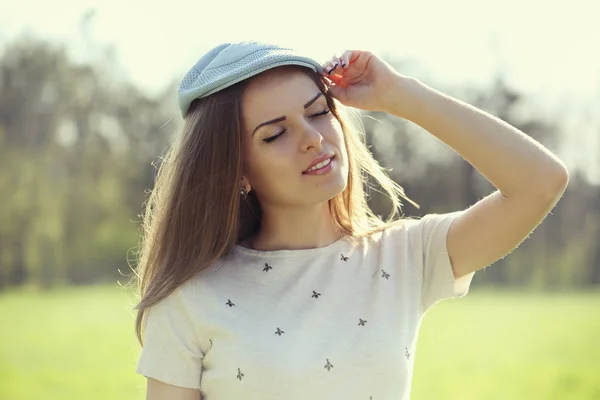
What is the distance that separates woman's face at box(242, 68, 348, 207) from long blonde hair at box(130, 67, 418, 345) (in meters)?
0.05

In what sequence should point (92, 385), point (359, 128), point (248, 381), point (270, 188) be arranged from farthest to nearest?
1. point (92, 385)
2. point (359, 128)
3. point (270, 188)
4. point (248, 381)

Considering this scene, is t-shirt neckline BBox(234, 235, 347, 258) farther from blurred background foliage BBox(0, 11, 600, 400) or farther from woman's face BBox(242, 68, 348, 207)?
blurred background foliage BBox(0, 11, 600, 400)

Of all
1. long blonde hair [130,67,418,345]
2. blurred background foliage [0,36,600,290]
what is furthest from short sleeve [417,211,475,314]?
blurred background foliage [0,36,600,290]

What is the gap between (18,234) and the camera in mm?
18922

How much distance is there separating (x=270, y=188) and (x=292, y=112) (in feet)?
0.86

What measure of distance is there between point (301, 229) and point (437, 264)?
0.44 metres

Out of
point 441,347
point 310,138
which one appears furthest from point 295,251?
point 441,347

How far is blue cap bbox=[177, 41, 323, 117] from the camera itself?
2.49 m

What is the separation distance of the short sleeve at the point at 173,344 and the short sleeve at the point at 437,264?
70 cm

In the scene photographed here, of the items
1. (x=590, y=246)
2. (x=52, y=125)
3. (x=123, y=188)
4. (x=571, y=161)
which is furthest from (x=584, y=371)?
(x=52, y=125)

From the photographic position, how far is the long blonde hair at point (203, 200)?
2.55 meters

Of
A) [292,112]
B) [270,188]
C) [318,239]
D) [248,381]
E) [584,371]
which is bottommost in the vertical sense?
[584,371]

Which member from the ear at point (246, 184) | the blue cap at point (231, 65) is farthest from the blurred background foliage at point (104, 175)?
the blue cap at point (231, 65)

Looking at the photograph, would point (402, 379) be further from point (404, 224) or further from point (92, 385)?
point (92, 385)
